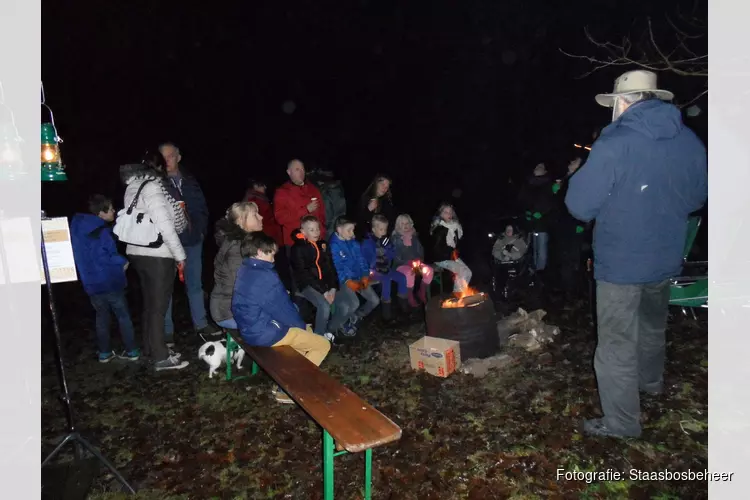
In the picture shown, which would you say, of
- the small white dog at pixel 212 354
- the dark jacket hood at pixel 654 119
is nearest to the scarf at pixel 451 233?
the small white dog at pixel 212 354

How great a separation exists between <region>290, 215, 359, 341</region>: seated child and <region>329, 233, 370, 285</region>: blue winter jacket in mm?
184

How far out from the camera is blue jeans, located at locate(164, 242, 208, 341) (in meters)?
6.33

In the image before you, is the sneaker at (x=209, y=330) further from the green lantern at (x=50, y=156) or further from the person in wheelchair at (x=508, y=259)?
the person in wheelchair at (x=508, y=259)

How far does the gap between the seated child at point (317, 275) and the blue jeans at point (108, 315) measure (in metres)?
2.00

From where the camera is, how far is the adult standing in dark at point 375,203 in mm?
7570

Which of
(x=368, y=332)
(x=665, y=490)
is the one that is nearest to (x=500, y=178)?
(x=368, y=332)

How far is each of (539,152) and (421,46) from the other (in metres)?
5.32

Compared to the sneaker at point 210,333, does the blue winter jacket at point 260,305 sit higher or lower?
higher

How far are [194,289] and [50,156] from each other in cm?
321

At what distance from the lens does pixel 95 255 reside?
5.33 m

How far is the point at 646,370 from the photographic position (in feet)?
14.3

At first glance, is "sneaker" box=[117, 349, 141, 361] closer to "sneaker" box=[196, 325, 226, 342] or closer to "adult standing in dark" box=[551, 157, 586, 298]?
"sneaker" box=[196, 325, 226, 342]

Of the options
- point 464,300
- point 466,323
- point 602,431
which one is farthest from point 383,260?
point 602,431

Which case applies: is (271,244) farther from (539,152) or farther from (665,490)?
(539,152)
